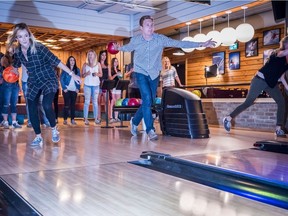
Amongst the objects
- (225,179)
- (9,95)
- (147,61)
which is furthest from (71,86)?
(225,179)

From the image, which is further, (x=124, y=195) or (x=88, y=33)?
(x=88, y=33)

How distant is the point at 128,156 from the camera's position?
2.95m

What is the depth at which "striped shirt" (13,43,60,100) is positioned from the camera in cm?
350

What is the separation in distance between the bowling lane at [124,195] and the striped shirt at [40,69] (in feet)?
4.95

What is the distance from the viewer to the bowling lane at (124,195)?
1.48m

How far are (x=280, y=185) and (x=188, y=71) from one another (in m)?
11.1

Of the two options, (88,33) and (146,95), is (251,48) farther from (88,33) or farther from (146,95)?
(146,95)

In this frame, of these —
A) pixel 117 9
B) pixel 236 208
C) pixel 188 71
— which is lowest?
pixel 236 208

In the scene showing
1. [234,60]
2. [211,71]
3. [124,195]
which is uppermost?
Result: [234,60]

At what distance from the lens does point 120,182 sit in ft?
6.57

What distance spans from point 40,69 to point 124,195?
2.23 metres

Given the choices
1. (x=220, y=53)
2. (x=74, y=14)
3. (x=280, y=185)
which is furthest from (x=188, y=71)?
(x=280, y=185)

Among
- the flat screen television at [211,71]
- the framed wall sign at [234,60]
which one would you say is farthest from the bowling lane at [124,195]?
the framed wall sign at [234,60]

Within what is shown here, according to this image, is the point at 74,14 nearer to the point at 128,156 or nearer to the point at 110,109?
the point at 110,109
